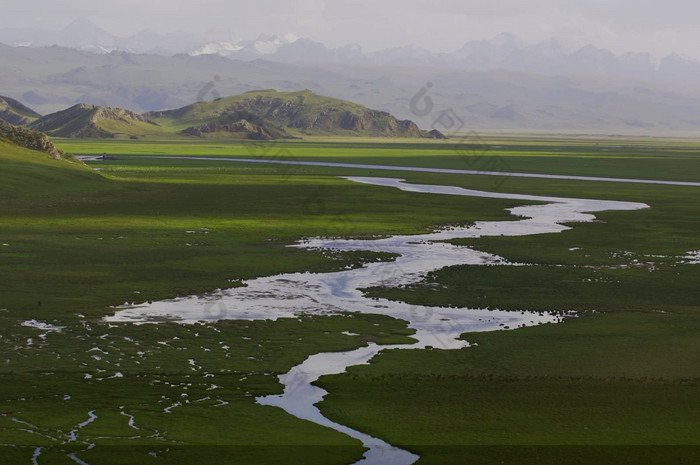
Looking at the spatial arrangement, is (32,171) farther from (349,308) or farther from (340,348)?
(340,348)

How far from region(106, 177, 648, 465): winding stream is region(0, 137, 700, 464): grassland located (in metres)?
0.73

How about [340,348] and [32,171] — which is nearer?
[340,348]

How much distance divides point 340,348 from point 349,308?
732cm

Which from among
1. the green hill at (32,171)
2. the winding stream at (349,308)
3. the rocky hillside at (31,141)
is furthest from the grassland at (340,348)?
the rocky hillside at (31,141)

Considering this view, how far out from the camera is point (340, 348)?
3700cm

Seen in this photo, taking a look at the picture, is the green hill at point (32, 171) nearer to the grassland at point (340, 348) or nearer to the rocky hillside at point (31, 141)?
the rocky hillside at point (31, 141)

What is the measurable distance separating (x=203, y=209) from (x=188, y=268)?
31293mm

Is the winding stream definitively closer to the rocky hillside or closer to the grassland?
the grassland

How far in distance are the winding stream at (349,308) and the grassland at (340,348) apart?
731 millimetres

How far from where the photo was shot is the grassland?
2638cm

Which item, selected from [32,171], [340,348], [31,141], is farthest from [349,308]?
[31,141]

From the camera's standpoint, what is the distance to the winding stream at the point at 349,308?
1206 inches

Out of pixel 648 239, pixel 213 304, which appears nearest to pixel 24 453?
pixel 213 304

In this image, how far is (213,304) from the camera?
4472 centimetres
